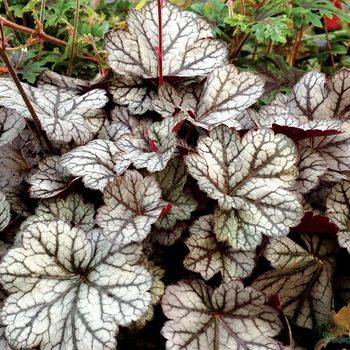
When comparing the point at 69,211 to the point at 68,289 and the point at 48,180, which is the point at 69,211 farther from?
the point at 68,289

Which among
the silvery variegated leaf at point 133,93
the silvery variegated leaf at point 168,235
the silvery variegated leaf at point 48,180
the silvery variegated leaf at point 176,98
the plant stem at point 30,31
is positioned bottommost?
the silvery variegated leaf at point 168,235

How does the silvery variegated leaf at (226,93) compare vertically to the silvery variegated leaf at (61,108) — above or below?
above

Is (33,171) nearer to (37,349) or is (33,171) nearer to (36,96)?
(36,96)

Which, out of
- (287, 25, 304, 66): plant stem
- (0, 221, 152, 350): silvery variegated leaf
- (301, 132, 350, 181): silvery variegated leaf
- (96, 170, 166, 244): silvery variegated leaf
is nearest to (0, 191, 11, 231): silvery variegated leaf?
(0, 221, 152, 350): silvery variegated leaf

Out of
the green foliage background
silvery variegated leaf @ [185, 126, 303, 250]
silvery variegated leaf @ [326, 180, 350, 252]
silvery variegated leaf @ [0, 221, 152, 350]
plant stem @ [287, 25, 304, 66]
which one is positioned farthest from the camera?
plant stem @ [287, 25, 304, 66]

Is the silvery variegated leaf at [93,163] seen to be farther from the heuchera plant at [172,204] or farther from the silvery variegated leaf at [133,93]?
the silvery variegated leaf at [133,93]

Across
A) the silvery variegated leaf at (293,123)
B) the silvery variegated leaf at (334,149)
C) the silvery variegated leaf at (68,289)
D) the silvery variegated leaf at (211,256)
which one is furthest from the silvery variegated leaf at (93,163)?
the silvery variegated leaf at (334,149)

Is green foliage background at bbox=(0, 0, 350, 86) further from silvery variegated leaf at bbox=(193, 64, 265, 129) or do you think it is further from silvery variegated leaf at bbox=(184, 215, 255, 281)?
silvery variegated leaf at bbox=(184, 215, 255, 281)
